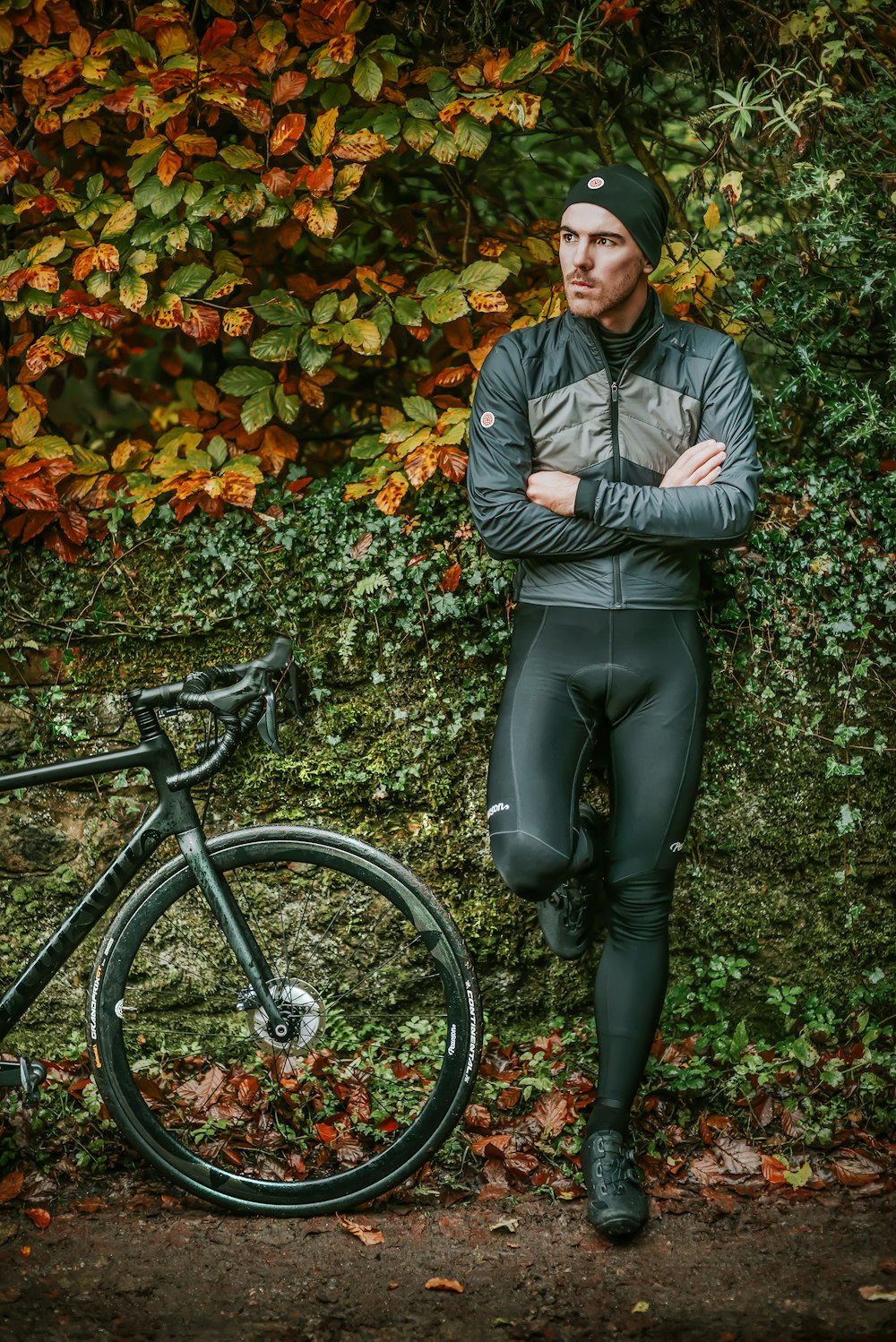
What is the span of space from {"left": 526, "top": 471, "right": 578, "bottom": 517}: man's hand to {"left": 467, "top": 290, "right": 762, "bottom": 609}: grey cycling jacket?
A: 24 millimetres

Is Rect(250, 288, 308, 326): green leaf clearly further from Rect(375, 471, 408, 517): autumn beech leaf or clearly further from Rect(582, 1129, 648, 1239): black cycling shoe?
Rect(582, 1129, 648, 1239): black cycling shoe

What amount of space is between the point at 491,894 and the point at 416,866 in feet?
0.83

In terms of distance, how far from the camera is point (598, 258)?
114 inches

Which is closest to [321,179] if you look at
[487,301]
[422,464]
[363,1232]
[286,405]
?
[487,301]

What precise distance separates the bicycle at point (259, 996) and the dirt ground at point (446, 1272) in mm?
157

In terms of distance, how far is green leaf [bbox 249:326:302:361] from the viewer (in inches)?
142

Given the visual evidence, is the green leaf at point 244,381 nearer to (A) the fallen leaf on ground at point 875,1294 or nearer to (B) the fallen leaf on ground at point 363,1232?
(B) the fallen leaf on ground at point 363,1232

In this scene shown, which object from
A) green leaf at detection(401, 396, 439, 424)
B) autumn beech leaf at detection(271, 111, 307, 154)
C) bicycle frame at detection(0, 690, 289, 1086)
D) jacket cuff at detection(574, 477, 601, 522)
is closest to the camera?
jacket cuff at detection(574, 477, 601, 522)

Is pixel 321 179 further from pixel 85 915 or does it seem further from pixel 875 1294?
pixel 875 1294

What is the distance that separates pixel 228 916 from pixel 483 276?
2.05 metres

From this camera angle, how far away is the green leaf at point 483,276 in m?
3.54

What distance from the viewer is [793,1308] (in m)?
2.73

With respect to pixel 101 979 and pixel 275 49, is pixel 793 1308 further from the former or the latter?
pixel 275 49

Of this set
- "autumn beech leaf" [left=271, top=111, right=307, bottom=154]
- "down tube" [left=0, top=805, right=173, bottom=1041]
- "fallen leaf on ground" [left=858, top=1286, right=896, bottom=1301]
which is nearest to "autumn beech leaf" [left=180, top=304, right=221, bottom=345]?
"autumn beech leaf" [left=271, top=111, right=307, bottom=154]
